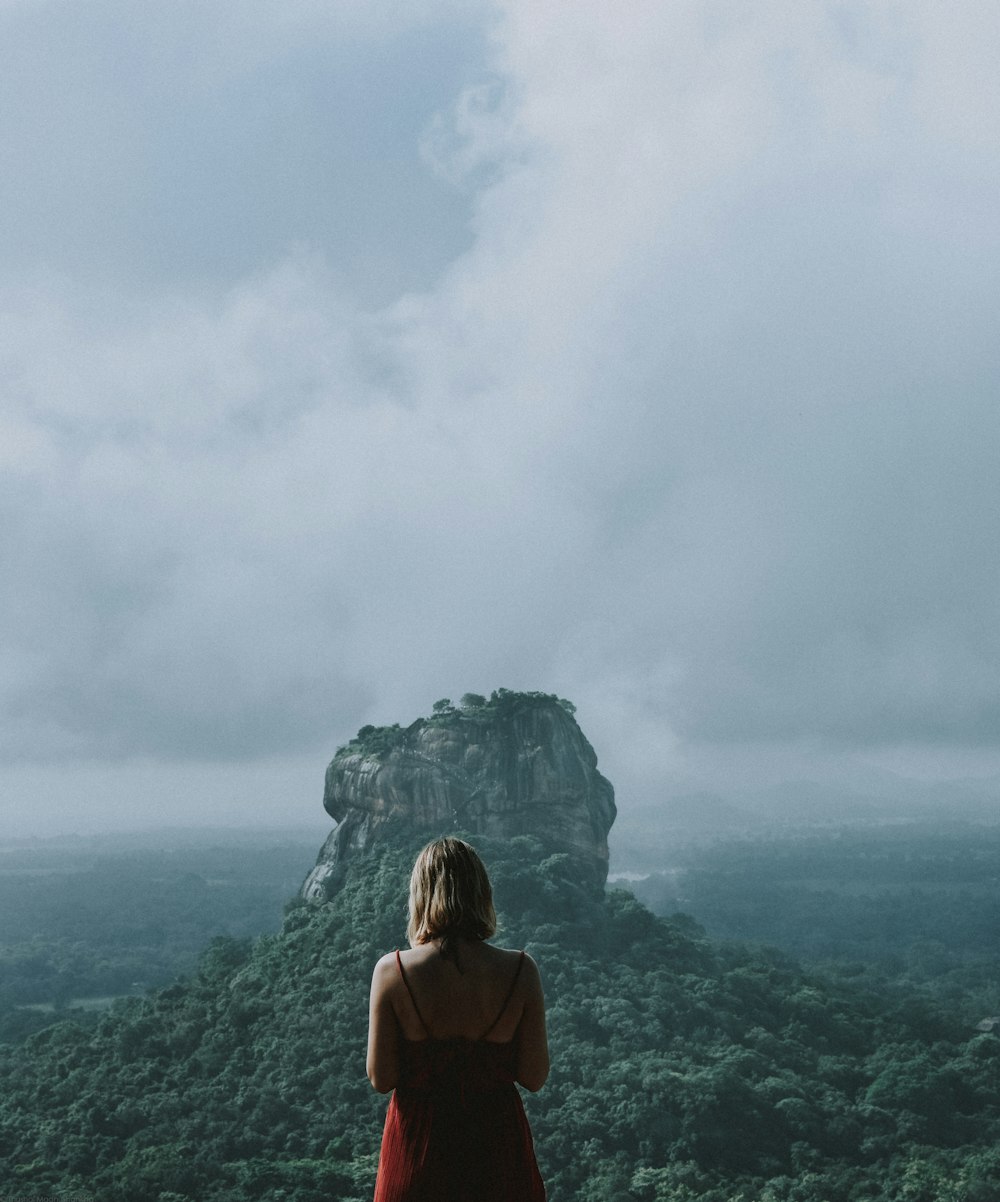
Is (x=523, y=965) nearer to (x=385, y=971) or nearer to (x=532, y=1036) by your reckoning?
(x=532, y=1036)

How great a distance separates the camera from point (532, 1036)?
14.4 feet

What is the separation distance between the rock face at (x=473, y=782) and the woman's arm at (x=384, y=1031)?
3648 centimetres

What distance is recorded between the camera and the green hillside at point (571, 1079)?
2497 centimetres

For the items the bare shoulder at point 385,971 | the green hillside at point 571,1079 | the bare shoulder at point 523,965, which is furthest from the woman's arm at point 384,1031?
the green hillside at point 571,1079

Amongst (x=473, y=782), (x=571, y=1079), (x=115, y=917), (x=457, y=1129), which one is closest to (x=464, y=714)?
(x=473, y=782)

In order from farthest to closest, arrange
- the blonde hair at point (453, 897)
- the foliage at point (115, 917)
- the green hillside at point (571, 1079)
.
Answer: the foliage at point (115, 917)
the green hillside at point (571, 1079)
the blonde hair at point (453, 897)

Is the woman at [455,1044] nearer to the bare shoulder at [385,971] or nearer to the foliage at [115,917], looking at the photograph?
the bare shoulder at [385,971]

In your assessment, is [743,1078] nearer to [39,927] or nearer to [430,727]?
[430,727]

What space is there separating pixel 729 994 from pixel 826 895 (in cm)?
5904

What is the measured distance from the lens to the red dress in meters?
4.36

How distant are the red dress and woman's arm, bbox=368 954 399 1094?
0.17ft

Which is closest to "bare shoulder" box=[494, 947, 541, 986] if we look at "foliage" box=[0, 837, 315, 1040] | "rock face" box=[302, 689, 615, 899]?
"rock face" box=[302, 689, 615, 899]

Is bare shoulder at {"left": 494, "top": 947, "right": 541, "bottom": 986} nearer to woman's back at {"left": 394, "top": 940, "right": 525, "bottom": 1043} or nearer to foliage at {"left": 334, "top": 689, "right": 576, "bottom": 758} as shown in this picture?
woman's back at {"left": 394, "top": 940, "right": 525, "bottom": 1043}

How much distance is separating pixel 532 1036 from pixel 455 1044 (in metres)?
0.32
